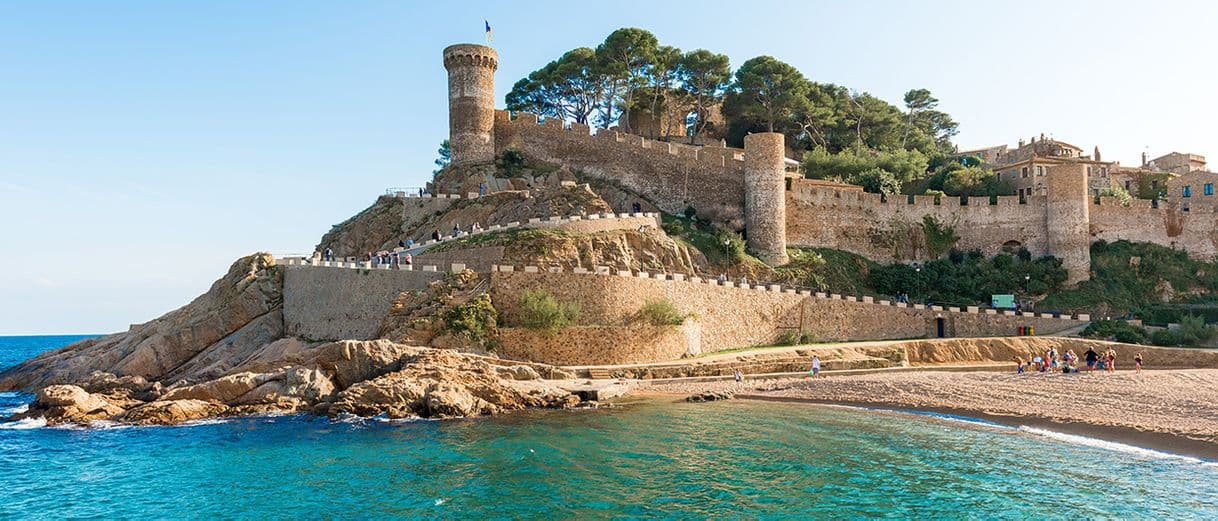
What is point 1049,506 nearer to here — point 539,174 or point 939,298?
point 939,298

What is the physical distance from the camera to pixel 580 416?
23938 mm

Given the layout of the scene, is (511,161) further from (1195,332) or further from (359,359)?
(1195,332)

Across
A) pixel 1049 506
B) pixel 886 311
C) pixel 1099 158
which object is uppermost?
pixel 1099 158

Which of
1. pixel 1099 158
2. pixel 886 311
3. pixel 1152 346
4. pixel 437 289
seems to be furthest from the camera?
pixel 1099 158

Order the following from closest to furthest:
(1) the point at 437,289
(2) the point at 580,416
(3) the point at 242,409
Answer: (2) the point at 580,416
(3) the point at 242,409
(1) the point at 437,289

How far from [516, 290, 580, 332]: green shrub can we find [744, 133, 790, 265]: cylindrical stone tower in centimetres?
1365

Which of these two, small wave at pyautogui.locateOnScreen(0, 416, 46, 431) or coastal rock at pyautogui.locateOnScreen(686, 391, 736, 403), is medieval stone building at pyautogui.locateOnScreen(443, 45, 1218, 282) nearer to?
coastal rock at pyautogui.locateOnScreen(686, 391, 736, 403)

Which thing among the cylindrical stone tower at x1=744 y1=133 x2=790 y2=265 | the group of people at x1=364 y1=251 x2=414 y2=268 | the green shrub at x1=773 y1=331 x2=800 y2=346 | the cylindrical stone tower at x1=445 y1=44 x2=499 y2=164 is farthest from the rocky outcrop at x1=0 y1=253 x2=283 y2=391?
the cylindrical stone tower at x1=744 y1=133 x2=790 y2=265

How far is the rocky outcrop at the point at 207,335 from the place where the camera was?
34.6 m

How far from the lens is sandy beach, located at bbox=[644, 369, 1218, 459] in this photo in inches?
814

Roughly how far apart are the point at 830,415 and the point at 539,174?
24.6 metres

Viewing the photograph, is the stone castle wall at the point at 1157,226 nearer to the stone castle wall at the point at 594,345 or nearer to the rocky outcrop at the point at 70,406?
the stone castle wall at the point at 594,345

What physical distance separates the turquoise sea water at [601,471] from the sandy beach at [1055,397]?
1.43m

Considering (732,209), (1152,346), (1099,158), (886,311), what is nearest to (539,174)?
(732,209)
